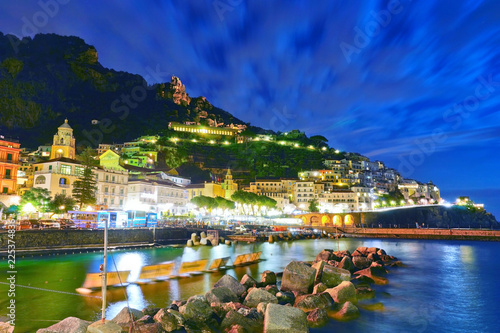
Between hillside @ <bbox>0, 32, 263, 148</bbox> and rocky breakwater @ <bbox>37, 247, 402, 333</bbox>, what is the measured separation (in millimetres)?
144347

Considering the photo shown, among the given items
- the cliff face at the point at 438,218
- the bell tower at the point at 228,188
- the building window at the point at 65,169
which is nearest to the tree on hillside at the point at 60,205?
the building window at the point at 65,169

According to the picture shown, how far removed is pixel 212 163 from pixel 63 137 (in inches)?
3024

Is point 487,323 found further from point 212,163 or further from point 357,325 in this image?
point 212,163

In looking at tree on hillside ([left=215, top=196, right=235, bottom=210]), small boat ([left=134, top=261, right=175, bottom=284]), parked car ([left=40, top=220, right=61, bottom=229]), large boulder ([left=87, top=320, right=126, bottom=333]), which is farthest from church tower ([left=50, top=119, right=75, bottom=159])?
large boulder ([left=87, top=320, right=126, bottom=333])

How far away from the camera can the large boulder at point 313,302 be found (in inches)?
586

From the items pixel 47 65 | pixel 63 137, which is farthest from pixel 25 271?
pixel 47 65

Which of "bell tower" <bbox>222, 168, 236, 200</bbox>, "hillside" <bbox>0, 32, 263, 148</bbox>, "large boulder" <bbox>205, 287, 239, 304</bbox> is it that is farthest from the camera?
"hillside" <bbox>0, 32, 263, 148</bbox>

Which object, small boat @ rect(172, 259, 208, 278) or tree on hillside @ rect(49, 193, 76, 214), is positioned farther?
tree on hillside @ rect(49, 193, 76, 214)

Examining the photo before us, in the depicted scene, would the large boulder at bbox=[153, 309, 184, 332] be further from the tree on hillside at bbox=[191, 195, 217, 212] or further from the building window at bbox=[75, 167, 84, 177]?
the tree on hillside at bbox=[191, 195, 217, 212]

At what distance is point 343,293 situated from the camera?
1648 centimetres

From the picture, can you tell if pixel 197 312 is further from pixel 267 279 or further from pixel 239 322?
pixel 267 279

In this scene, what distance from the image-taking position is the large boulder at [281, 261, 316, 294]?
57.4ft

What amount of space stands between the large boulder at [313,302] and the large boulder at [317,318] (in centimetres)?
85

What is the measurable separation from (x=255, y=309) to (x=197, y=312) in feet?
8.12
